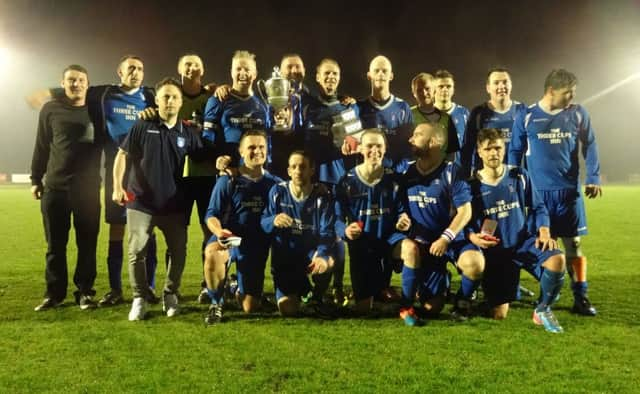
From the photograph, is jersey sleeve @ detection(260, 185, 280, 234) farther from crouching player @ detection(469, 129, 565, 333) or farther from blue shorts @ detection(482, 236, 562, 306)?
blue shorts @ detection(482, 236, 562, 306)

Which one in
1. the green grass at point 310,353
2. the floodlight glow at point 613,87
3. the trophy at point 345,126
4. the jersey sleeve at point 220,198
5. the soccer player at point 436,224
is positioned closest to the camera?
the green grass at point 310,353

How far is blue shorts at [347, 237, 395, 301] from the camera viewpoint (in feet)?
13.3

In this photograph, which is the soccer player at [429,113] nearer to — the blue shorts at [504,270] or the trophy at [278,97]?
the blue shorts at [504,270]

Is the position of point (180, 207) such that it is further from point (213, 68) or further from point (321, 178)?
point (213, 68)

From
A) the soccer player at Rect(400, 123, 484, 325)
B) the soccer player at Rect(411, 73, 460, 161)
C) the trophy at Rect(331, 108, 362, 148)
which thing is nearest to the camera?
the soccer player at Rect(400, 123, 484, 325)

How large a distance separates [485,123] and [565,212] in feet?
3.29

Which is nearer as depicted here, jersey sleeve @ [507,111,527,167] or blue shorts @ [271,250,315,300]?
blue shorts @ [271,250,315,300]

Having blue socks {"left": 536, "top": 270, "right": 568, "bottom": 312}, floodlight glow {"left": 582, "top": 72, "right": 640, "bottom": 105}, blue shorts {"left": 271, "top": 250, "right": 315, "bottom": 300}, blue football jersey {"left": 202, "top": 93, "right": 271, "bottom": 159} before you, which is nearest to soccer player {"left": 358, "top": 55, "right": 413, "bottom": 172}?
blue football jersey {"left": 202, "top": 93, "right": 271, "bottom": 159}

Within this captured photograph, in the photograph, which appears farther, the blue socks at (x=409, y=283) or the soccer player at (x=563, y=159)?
the soccer player at (x=563, y=159)

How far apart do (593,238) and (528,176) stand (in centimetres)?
631

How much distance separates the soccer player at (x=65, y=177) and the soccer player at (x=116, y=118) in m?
0.11

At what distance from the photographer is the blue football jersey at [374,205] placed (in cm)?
402

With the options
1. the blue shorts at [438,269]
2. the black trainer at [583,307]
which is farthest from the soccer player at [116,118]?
the black trainer at [583,307]

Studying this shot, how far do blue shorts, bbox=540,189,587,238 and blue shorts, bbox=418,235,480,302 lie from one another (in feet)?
2.94
